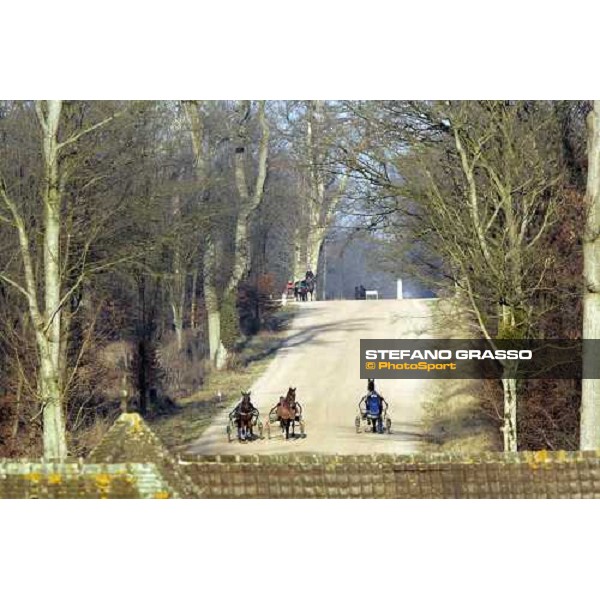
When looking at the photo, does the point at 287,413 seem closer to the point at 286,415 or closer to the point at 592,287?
the point at 286,415

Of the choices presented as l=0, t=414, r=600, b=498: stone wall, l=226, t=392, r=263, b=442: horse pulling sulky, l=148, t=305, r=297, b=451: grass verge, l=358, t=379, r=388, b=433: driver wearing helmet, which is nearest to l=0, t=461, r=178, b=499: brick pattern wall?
l=0, t=414, r=600, b=498: stone wall

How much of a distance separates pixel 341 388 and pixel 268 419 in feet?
2.46

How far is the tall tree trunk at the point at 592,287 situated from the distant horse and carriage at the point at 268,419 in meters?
2.67

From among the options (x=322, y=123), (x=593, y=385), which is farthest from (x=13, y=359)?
(x=593, y=385)

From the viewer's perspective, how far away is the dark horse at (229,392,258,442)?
16.2 meters

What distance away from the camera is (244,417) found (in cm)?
1619

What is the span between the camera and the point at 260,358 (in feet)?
53.8

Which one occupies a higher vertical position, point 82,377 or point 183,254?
point 183,254

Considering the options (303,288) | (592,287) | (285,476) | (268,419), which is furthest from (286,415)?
(592,287)

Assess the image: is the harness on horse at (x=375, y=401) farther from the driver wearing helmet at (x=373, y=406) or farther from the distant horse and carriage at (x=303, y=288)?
the distant horse and carriage at (x=303, y=288)

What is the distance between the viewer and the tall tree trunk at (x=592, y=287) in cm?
1591

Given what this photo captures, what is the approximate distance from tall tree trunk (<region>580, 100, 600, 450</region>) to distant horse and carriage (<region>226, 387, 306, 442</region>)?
2.67 metres

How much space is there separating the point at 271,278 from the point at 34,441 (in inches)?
108

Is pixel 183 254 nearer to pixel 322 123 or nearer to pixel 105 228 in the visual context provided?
pixel 105 228
